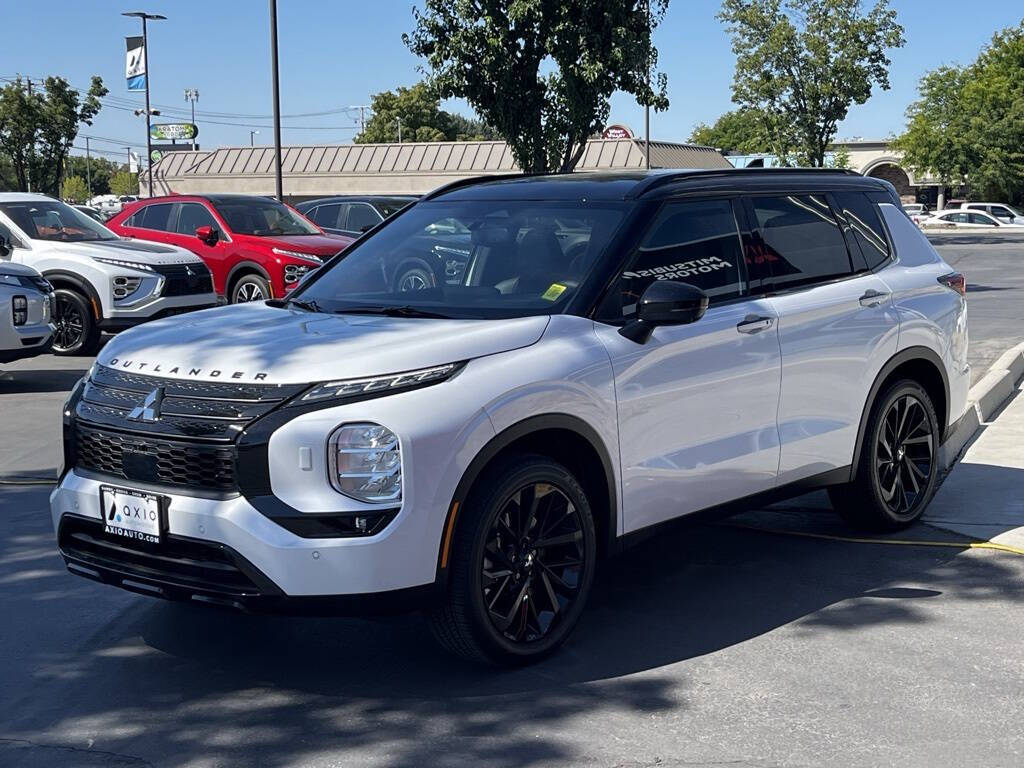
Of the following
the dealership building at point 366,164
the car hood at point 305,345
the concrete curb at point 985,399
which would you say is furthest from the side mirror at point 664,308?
the dealership building at point 366,164

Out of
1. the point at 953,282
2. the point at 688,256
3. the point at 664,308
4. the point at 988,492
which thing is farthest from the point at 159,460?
the point at 988,492

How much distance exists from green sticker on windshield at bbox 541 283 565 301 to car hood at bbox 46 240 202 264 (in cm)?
Answer: 1020

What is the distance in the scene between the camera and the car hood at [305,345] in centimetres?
437

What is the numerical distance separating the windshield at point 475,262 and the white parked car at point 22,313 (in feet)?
21.5

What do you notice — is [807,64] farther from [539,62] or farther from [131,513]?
[131,513]

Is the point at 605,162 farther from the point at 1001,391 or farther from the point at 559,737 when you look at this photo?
the point at 559,737

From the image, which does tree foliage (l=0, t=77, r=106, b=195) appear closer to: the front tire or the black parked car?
the black parked car

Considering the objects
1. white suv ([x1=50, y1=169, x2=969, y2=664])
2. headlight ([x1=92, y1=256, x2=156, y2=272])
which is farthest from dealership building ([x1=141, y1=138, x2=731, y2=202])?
white suv ([x1=50, y1=169, x2=969, y2=664])

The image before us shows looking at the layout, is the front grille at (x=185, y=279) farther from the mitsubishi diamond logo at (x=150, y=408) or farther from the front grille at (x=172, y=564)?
the mitsubishi diamond logo at (x=150, y=408)

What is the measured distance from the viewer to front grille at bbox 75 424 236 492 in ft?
14.2

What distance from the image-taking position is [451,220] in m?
5.86

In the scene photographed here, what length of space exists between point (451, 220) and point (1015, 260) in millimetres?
30274

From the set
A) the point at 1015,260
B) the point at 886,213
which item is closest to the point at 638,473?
the point at 886,213

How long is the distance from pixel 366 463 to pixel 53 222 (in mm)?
12150
